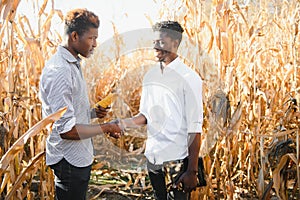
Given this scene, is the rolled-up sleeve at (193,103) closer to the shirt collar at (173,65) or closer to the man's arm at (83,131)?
the shirt collar at (173,65)

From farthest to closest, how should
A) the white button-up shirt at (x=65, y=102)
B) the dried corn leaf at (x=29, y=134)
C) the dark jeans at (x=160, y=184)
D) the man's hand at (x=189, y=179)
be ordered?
the dark jeans at (x=160, y=184) < the man's hand at (x=189, y=179) < the white button-up shirt at (x=65, y=102) < the dried corn leaf at (x=29, y=134)

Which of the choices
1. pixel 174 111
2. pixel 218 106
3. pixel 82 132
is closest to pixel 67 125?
pixel 82 132

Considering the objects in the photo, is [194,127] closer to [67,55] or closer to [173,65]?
[173,65]

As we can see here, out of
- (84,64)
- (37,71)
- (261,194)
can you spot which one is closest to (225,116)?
(261,194)

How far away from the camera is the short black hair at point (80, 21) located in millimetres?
1189

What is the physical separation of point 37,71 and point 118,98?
4.88 ft

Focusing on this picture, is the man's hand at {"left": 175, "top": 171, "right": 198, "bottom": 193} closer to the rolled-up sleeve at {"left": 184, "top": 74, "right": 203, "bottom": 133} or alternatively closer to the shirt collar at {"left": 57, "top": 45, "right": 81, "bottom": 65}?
the rolled-up sleeve at {"left": 184, "top": 74, "right": 203, "bottom": 133}

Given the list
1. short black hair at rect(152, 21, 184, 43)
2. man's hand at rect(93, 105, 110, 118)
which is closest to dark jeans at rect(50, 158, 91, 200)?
man's hand at rect(93, 105, 110, 118)

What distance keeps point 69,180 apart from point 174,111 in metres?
0.47

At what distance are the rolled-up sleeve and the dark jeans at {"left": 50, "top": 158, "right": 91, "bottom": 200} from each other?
1.40 feet

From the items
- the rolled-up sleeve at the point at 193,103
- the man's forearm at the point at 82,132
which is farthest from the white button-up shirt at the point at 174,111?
the man's forearm at the point at 82,132

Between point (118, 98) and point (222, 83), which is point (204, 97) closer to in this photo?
point (222, 83)

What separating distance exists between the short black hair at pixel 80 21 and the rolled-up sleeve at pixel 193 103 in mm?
405

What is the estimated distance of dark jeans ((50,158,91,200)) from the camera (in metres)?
1.21
